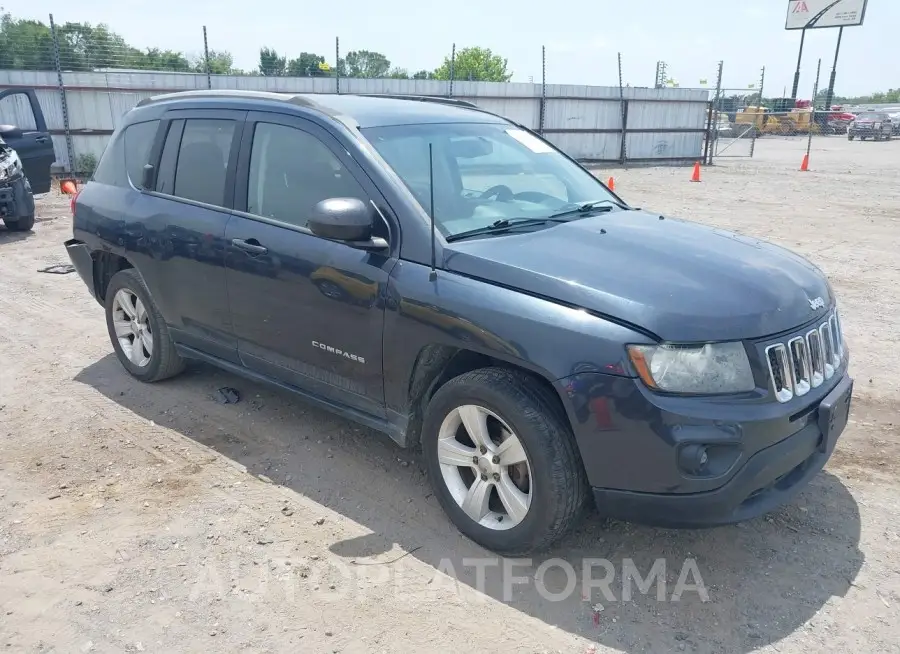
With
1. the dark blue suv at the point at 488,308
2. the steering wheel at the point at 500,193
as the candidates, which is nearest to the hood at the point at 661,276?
the dark blue suv at the point at 488,308

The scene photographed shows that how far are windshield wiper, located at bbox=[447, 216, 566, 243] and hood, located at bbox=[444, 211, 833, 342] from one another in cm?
6

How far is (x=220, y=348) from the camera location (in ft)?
14.7

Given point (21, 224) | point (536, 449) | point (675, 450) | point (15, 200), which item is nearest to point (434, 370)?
point (536, 449)

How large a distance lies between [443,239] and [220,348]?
184 centimetres

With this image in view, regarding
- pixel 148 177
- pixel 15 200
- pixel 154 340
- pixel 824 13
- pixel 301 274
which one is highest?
pixel 824 13

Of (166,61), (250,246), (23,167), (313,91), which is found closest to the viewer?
(250,246)

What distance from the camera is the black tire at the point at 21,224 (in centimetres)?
1058

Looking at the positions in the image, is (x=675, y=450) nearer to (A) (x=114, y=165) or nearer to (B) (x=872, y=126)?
(A) (x=114, y=165)

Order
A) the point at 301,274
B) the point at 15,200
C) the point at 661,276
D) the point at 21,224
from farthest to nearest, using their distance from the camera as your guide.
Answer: the point at 21,224, the point at 15,200, the point at 301,274, the point at 661,276

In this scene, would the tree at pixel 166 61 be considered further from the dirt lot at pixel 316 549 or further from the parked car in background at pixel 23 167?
the dirt lot at pixel 316 549

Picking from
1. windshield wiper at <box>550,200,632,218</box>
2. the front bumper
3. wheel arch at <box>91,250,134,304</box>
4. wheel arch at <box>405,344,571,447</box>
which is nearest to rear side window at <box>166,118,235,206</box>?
wheel arch at <box>91,250,134,304</box>

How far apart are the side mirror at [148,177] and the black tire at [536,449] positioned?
2.68 m

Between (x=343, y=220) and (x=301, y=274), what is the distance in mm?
555

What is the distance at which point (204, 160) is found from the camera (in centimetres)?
443
